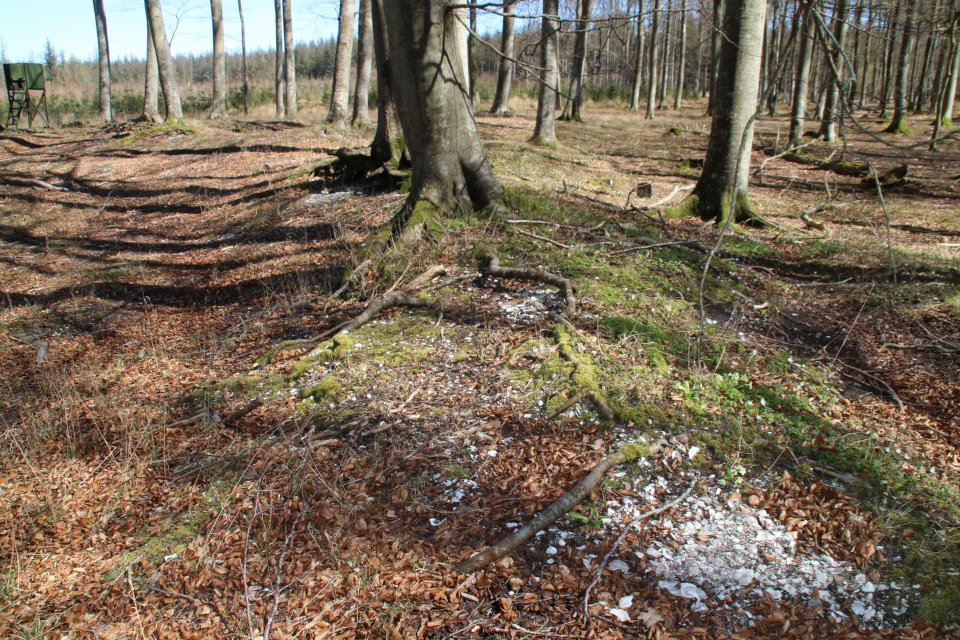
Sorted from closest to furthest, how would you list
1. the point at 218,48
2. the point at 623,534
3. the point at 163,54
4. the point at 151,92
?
the point at 623,534, the point at 163,54, the point at 151,92, the point at 218,48

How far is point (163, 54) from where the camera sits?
19.8 metres

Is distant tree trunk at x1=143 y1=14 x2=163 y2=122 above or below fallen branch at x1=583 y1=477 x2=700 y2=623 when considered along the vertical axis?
above

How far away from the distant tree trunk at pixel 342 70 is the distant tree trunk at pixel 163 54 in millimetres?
6132

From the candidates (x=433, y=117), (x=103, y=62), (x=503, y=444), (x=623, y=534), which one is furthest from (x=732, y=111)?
(x=103, y=62)

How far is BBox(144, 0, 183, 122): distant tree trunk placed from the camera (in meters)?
19.5

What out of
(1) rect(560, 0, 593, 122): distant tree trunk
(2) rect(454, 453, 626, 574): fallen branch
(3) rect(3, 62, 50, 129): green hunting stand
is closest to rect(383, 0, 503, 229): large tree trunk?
(2) rect(454, 453, 626, 574): fallen branch

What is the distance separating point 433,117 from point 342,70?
13312 millimetres

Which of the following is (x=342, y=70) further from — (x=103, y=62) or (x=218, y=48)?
(x=103, y=62)

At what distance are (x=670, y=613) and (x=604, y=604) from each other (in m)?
0.28

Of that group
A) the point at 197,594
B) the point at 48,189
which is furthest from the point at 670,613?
the point at 48,189

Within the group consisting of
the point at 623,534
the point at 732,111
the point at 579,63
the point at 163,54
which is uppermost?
the point at 579,63

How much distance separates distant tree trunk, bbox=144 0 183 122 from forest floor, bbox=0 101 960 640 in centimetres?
1537

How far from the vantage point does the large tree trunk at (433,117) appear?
6.20 m

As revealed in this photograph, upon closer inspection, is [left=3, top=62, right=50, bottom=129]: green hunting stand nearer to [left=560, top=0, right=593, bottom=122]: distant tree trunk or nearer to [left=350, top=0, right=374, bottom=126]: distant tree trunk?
[left=350, top=0, right=374, bottom=126]: distant tree trunk
